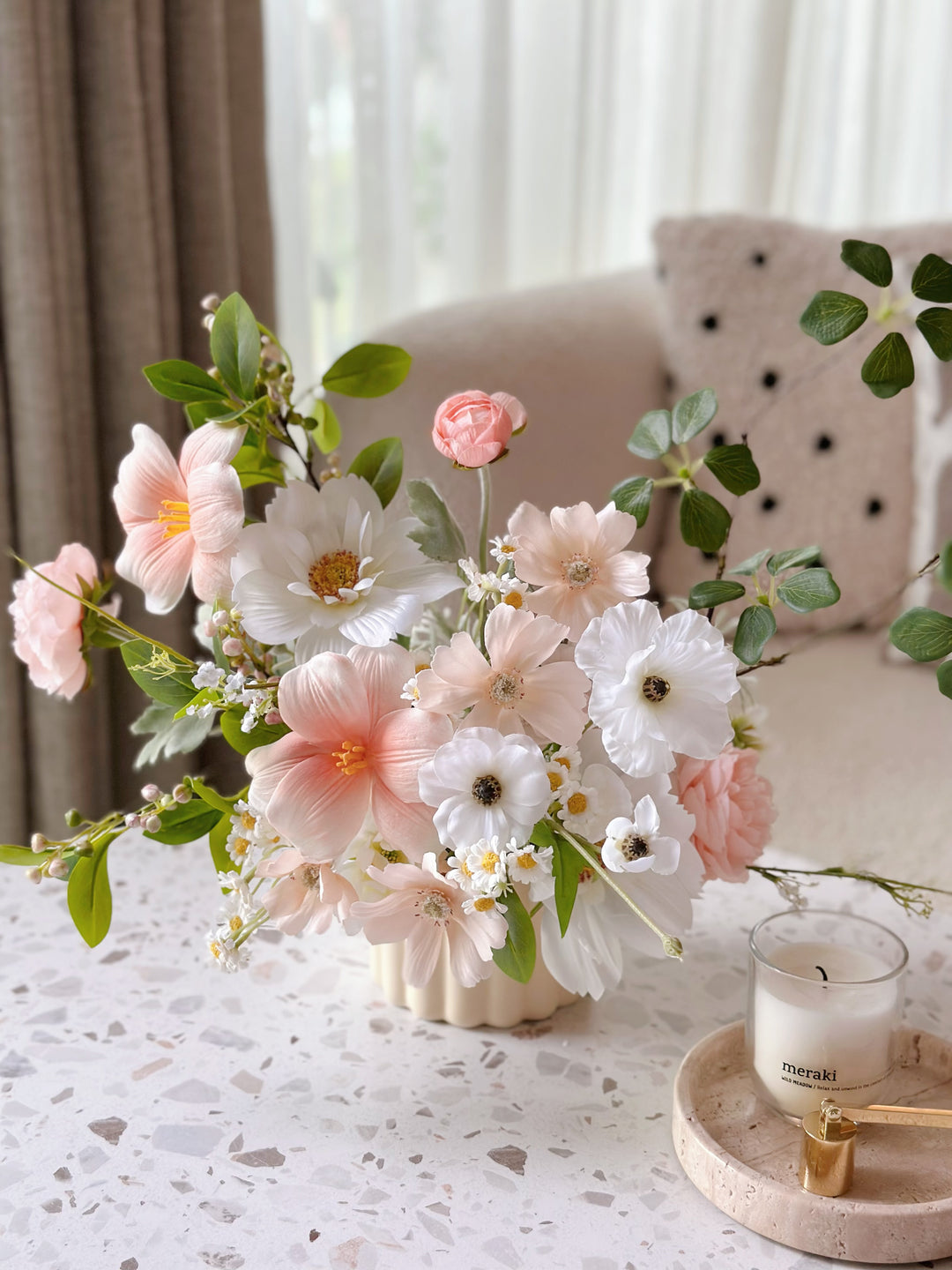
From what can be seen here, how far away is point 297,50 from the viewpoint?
1.61m

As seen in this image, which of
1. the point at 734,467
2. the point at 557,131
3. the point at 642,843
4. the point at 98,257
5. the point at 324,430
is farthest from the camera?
the point at 557,131

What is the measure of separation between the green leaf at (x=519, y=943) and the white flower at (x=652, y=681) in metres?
A: 0.11

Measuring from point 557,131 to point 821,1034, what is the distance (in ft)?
5.22

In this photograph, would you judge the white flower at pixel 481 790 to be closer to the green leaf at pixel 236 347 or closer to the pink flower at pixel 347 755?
the pink flower at pixel 347 755

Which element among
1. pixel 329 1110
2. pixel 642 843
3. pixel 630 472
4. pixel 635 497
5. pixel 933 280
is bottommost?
pixel 329 1110

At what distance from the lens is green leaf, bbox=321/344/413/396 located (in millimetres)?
682

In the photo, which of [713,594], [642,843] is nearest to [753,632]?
[713,594]

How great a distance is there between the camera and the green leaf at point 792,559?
1.90 ft

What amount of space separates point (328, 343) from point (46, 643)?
3.86ft

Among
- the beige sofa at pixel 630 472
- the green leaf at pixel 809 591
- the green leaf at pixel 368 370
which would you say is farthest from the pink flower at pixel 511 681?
the beige sofa at pixel 630 472

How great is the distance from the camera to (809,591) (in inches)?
22.0

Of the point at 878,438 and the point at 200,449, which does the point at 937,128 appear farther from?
the point at 200,449

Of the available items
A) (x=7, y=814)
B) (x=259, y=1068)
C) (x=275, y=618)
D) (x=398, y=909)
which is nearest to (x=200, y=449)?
(x=275, y=618)

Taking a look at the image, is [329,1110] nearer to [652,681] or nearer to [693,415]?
[652,681]
